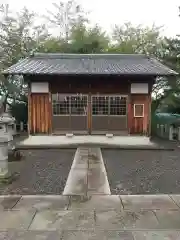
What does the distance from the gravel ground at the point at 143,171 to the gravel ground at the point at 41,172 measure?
125 cm

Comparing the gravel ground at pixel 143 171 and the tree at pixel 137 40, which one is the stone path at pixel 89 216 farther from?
the tree at pixel 137 40

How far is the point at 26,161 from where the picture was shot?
371 inches

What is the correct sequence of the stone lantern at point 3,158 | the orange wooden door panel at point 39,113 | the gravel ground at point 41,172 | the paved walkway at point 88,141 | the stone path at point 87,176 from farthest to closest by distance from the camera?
1. the orange wooden door panel at point 39,113
2. the paved walkway at point 88,141
3. the stone lantern at point 3,158
4. the gravel ground at point 41,172
5. the stone path at point 87,176

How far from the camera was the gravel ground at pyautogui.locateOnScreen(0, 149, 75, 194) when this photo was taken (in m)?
6.19

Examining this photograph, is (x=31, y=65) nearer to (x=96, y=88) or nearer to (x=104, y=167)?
(x=96, y=88)

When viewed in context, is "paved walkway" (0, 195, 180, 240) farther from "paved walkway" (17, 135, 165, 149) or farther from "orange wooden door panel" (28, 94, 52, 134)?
"orange wooden door panel" (28, 94, 52, 134)

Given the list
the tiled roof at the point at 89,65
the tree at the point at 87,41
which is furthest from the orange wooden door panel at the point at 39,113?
Result: the tree at the point at 87,41

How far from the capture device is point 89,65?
14.8 meters

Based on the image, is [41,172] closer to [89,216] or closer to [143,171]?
[143,171]

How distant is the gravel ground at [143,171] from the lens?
6.25 m

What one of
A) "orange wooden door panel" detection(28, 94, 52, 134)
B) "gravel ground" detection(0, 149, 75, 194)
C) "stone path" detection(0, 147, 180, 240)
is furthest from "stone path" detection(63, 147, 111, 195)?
"orange wooden door panel" detection(28, 94, 52, 134)

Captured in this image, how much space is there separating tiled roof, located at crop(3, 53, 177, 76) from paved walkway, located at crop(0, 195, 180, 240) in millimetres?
8471

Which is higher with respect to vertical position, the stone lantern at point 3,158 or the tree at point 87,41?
the tree at point 87,41

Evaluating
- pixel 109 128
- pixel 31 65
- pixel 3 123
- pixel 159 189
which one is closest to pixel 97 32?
pixel 31 65
